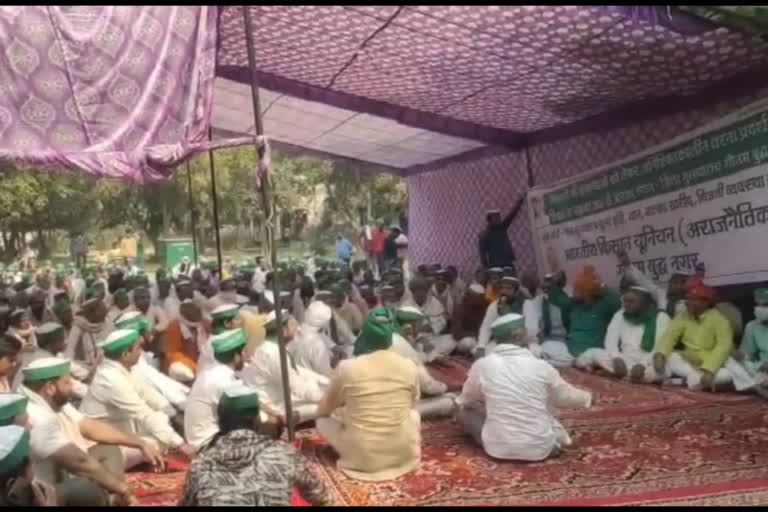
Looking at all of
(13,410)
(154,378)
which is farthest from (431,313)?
(13,410)

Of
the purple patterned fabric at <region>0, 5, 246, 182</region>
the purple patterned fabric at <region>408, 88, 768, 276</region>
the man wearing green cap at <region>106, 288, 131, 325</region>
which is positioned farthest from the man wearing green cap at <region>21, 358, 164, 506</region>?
the purple patterned fabric at <region>408, 88, 768, 276</region>

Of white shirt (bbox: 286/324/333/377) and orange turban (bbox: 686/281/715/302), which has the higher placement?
orange turban (bbox: 686/281/715/302)

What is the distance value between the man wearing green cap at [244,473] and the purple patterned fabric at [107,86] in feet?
8.12

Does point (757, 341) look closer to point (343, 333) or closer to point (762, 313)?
point (762, 313)

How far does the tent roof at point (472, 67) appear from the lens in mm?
5598

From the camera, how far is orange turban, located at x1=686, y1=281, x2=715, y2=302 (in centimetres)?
623

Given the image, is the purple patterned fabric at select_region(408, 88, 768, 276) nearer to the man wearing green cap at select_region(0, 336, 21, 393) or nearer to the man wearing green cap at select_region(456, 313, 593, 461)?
the man wearing green cap at select_region(456, 313, 593, 461)

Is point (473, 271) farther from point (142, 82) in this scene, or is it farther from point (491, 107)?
point (142, 82)

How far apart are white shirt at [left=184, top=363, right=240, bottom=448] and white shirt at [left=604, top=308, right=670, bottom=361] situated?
367 centimetres

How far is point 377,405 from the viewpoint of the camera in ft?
14.1

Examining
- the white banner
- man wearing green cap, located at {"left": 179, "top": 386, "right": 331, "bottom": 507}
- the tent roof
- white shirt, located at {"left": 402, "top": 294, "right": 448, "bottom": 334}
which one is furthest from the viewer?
white shirt, located at {"left": 402, "top": 294, "right": 448, "bottom": 334}

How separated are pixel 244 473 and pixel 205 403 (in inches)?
84.7

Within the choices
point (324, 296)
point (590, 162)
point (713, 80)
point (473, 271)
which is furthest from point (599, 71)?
A: point (473, 271)

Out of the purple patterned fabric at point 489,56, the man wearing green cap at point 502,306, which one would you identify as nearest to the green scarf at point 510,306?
the man wearing green cap at point 502,306
